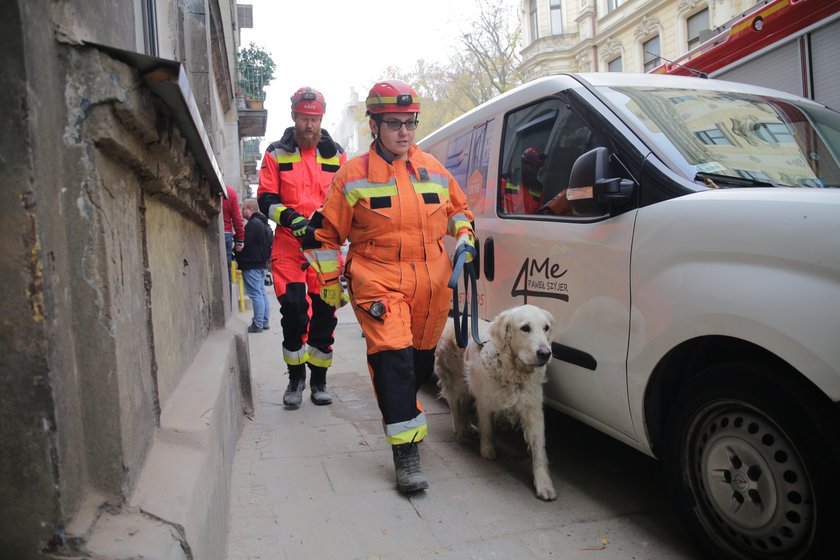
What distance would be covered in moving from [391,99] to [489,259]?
1159mm

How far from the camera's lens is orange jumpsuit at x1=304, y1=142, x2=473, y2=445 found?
324 cm

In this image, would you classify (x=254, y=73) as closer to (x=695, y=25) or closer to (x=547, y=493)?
(x=695, y=25)

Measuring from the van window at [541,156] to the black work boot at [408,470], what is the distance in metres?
1.45

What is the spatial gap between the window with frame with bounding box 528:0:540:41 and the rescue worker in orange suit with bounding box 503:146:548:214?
32262 mm

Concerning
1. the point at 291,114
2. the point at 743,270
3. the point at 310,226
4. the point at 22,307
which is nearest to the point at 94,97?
the point at 22,307

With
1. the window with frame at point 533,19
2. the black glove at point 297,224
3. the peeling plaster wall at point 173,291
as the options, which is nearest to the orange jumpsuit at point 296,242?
the black glove at point 297,224

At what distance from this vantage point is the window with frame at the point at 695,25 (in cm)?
2372

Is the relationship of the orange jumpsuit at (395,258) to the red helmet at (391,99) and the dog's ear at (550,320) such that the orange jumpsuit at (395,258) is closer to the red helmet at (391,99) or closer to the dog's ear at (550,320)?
the red helmet at (391,99)

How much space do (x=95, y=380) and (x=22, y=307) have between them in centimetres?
28

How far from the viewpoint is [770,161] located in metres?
2.72

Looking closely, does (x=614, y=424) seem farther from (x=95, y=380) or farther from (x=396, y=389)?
(x=95, y=380)

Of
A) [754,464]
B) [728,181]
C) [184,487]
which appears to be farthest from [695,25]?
[184,487]

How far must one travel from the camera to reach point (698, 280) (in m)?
A: 2.28

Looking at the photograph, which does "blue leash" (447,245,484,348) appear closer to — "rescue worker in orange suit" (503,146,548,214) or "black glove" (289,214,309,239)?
"rescue worker in orange suit" (503,146,548,214)
